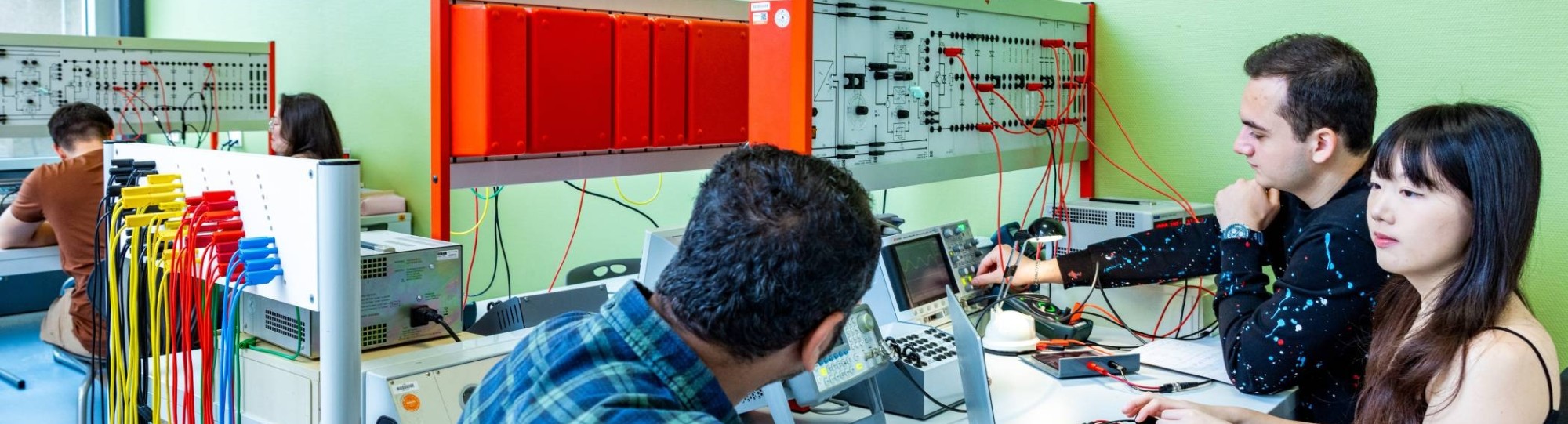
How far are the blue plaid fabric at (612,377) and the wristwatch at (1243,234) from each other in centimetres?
151

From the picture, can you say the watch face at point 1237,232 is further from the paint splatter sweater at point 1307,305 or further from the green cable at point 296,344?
the green cable at point 296,344

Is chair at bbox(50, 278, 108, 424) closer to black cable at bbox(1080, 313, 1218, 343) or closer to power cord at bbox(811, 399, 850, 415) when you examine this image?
power cord at bbox(811, 399, 850, 415)

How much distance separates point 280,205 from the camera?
1.78 metres

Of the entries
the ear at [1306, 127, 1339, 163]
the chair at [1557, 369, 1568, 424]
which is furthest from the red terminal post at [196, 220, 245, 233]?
the chair at [1557, 369, 1568, 424]

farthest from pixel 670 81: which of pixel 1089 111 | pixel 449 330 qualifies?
pixel 1089 111

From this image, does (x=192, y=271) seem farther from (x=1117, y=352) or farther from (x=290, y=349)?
(x=1117, y=352)

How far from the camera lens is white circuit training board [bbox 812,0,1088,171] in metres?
2.43

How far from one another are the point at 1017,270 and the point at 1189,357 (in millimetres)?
417

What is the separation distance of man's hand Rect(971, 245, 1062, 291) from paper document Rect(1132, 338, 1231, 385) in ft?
0.84

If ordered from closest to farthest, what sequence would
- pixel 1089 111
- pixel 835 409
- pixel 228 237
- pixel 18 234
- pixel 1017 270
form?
pixel 228 237 < pixel 835 409 < pixel 1017 270 < pixel 1089 111 < pixel 18 234

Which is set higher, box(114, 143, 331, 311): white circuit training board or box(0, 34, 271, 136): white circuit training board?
box(0, 34, 271, 136): white circuit training board

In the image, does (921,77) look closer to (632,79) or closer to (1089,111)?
(632,79)

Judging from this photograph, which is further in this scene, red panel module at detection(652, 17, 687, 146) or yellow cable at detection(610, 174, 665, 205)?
yellow cable at detection(610, 174, 665, 205)

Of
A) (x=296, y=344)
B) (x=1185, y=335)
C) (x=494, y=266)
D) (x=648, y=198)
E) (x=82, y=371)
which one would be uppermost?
(x=648, y=198)
